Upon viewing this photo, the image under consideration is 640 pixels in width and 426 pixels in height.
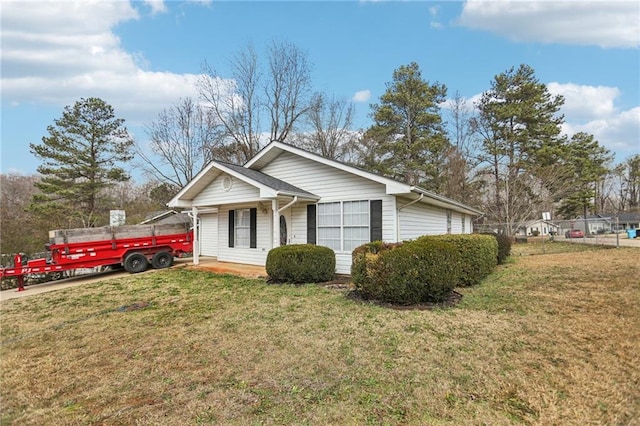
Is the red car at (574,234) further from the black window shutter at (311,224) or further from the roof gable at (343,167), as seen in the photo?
the black window shutter at (311,224)

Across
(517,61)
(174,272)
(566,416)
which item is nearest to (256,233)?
(174,272)

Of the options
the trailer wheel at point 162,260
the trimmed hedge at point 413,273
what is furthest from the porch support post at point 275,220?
the trailer wheel at point 162,260

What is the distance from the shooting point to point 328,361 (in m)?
3.90

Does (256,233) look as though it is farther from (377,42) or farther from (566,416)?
(566,416)

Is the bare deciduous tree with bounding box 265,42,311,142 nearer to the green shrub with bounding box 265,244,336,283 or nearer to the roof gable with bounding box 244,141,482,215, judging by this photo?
the roof gable with bounding box 244,141,482,215

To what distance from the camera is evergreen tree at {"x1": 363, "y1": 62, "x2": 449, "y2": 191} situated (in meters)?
27.4

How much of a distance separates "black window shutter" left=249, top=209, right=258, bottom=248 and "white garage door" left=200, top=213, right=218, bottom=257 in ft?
13.4

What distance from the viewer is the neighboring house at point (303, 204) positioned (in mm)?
9389

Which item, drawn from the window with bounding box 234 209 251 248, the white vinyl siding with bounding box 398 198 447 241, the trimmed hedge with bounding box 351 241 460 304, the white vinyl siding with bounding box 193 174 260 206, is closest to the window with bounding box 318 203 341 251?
the white vinyl siding with bounding box 398 198 447 241

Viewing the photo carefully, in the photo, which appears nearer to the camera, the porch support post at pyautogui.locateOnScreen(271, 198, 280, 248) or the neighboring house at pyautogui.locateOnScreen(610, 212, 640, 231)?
the porch support post at pyautogui.locateOnScreen(271, 198, 280, 248)

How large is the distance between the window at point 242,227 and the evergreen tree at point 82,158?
504 inches

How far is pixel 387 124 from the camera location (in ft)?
93.3

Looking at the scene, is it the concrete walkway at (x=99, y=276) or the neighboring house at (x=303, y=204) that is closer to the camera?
the neighboring house at (x=303, y=204)

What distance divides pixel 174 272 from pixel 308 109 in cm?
1938
